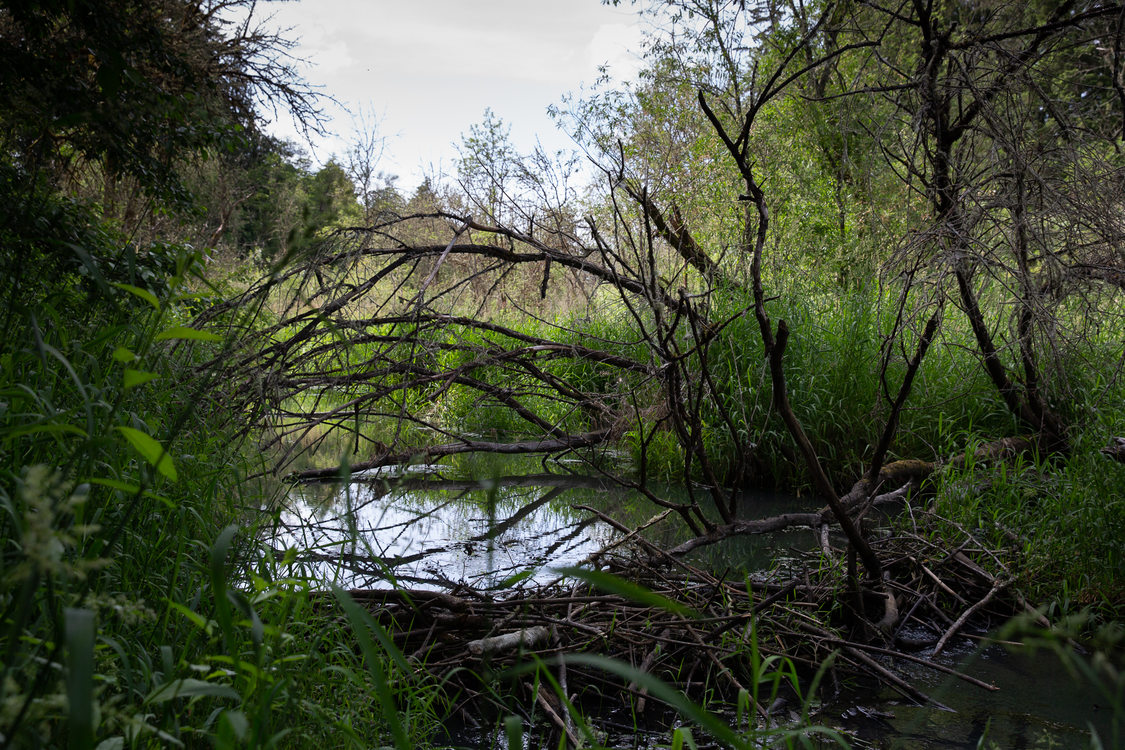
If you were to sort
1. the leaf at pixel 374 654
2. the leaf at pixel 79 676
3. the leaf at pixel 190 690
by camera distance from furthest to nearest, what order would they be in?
the leaf at pixel 190 690 < the leaf at pixel 374 654 < the leaf at pixel 79 676

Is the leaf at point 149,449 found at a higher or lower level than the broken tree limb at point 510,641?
higher

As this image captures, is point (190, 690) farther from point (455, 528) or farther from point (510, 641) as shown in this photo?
point (455, 528)

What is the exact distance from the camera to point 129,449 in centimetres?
204

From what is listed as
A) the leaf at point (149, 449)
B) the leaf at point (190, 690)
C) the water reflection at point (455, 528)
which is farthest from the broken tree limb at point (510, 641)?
the leaf at point (149, 449)

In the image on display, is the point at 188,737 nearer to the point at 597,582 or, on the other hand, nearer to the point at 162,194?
the point at 597,582

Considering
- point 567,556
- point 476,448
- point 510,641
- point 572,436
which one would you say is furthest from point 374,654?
point 572,436

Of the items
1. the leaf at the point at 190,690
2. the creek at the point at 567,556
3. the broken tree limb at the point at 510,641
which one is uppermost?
the leaf at the point at 190,690

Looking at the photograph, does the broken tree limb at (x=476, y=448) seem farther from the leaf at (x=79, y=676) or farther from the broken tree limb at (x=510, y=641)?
the leaf at (x=79, y=676)

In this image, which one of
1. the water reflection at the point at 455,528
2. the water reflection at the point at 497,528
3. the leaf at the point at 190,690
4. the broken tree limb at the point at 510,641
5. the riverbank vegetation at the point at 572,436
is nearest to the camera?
the leaf at the point at 190,690

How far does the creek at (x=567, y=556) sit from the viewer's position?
7.34 ft

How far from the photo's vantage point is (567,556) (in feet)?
13.1

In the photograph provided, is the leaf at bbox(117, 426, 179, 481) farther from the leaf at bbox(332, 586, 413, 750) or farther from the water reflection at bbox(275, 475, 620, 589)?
the water reflection at bbox(275, 475, 620, 589)

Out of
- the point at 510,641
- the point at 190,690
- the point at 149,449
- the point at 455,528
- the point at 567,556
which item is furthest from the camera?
the point at 455,528

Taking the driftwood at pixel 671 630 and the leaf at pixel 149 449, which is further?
the driftwood at pixel 671 630
